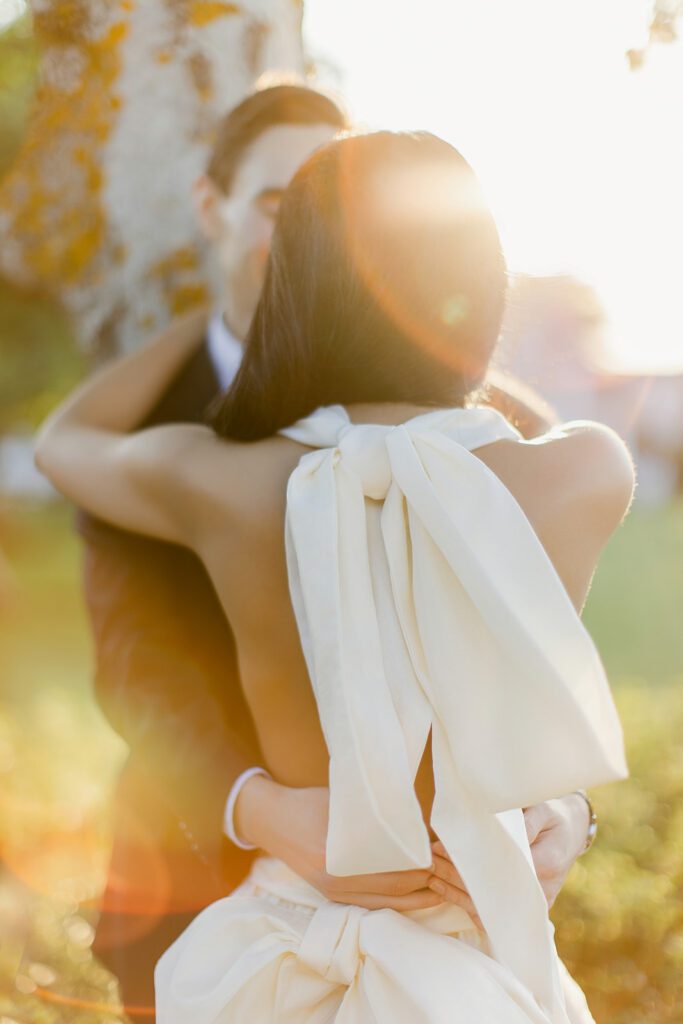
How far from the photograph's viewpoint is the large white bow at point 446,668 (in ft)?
5.00

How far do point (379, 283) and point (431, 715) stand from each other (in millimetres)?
847

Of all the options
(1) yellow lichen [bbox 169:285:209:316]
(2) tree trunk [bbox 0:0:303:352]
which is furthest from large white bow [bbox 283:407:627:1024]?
(2) tree trunk [bbox 0:0:303:352]

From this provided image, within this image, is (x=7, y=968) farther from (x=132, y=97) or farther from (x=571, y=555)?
(x=132, y=97)

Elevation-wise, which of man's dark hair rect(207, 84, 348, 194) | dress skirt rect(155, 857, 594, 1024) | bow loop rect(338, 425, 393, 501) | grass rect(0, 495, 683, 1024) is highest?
man's dark hair rect(207, 84, 348, 194)

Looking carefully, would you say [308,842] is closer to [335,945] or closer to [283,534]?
[335,945]

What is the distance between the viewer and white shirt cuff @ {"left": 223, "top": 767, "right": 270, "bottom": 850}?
2143mm

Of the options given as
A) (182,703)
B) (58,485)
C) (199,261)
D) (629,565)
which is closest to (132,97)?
(199,261)

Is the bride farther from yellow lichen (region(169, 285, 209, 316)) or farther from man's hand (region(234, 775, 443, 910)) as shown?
yellow lichen (region(169, 285, 209, 316))

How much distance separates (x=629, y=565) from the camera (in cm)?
1881

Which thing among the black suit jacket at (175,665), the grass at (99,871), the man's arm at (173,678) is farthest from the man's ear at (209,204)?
the grass at (99,871)

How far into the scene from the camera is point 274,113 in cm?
303

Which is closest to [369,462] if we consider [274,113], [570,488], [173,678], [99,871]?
[570,488]

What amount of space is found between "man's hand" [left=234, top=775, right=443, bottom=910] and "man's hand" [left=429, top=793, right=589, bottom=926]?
3 cm

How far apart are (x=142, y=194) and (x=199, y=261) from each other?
0.36m
